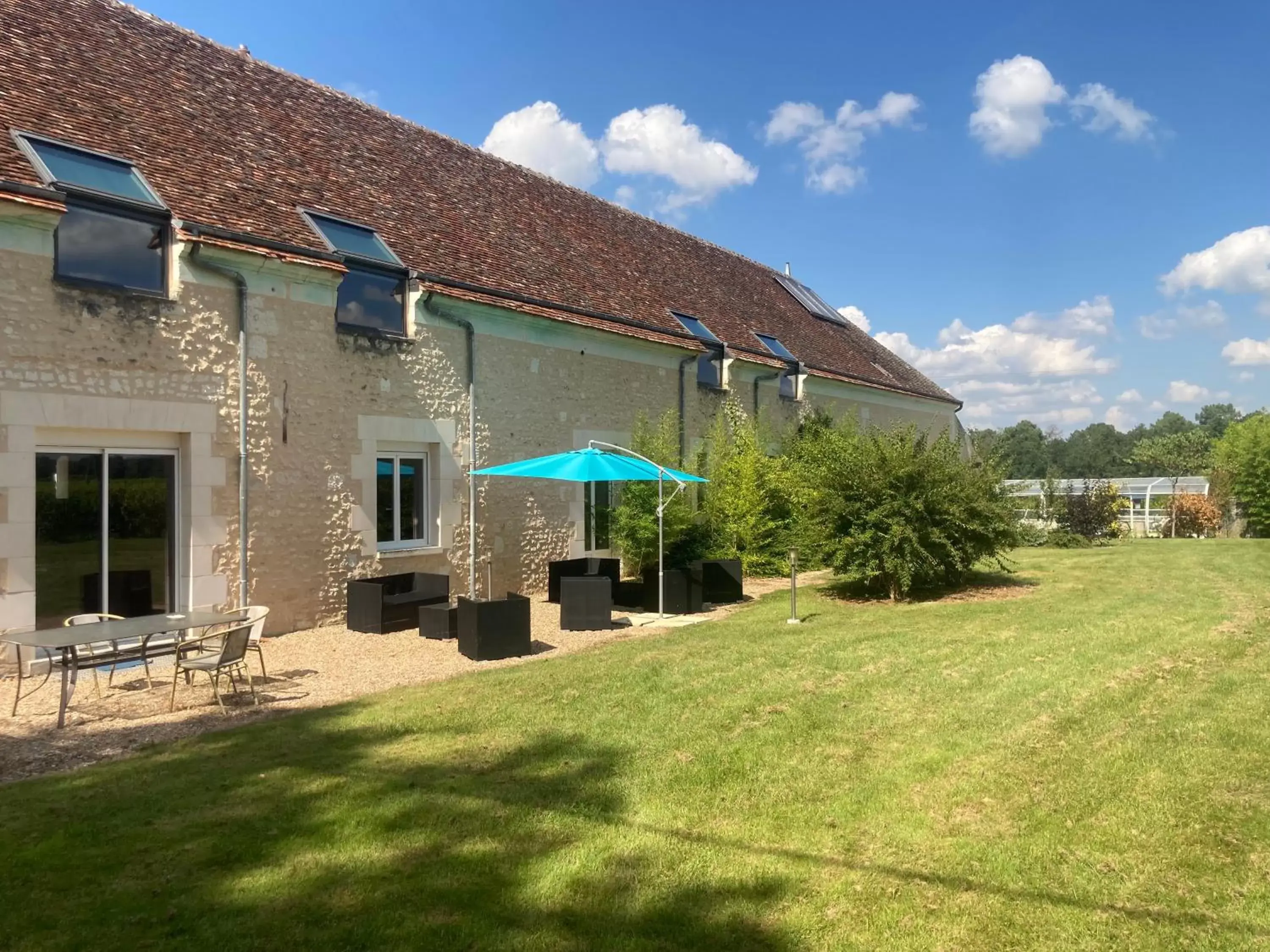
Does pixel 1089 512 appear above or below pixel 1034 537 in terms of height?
above

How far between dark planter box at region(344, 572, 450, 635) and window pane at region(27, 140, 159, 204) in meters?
4.56

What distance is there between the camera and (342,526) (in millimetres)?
10156

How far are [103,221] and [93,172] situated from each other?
1.93ft

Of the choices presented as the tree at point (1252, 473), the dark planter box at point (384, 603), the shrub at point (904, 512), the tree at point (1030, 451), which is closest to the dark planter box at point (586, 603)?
the dark planter box at point (384, 603)

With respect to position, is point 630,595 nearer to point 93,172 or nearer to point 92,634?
point 92,634

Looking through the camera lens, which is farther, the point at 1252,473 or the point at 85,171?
the point at 1252,473

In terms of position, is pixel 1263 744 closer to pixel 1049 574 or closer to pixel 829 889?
pixel 829 889

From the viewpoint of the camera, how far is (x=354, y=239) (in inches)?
423

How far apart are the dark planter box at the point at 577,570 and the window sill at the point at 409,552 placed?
160 centimetres

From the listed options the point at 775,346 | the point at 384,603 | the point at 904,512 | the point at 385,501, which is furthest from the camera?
the point at 775,346

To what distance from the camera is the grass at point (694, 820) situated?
10.4ft

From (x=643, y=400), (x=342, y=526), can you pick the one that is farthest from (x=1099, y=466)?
(x=342, y=526)

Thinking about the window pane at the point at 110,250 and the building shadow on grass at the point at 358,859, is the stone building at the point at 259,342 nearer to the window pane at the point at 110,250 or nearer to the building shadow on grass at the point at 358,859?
the window pane at the point at 110,250

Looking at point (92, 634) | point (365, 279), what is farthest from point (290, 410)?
point (92, 634)
